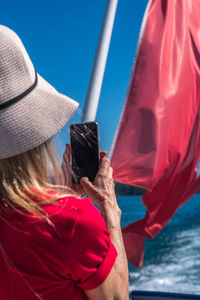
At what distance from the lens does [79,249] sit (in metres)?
0.77

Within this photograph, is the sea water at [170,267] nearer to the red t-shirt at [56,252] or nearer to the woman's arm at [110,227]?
→ the woman's arm at [110,227]

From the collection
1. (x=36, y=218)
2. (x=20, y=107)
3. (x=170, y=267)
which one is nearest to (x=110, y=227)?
(x=36, y=218)

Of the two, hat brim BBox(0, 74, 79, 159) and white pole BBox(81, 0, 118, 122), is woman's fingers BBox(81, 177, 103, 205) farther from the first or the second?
white pole BBox(81, 0, 118, 122)

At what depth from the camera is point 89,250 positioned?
0.77 meters

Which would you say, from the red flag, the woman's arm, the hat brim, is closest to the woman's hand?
the woman's arm

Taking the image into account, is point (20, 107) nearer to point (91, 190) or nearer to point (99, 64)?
point (91, 190)

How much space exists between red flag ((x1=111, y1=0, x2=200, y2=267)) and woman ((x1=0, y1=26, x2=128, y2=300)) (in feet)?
6.58

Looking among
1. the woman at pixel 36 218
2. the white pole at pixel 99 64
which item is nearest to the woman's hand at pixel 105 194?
the woman at pixel 36 218

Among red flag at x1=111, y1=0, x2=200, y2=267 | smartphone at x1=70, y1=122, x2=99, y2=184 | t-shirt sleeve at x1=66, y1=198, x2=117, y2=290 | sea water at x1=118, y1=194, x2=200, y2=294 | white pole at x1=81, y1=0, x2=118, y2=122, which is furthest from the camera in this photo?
sea water at x1=118, y1=194, x2=200, y2=294

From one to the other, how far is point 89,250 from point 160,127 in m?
2.17

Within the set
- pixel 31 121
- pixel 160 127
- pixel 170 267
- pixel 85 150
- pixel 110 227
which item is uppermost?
pixel 31 121

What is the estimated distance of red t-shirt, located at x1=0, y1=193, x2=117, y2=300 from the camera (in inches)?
30.2

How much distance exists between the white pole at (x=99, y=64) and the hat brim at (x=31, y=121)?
4.53 ft

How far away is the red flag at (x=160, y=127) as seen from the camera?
2848 mm
